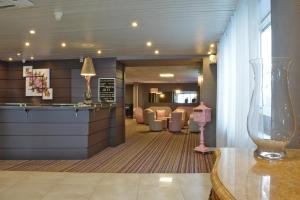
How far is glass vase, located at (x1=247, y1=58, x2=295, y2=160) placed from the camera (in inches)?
53.3

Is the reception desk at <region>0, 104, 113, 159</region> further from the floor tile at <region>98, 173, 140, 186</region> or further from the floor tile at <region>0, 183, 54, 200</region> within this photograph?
the floor tile at <region>0, 183, 54, 200</region>

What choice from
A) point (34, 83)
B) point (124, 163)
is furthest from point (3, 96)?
point (124, 163)

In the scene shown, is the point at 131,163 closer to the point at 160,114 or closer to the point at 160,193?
the point at 160,193

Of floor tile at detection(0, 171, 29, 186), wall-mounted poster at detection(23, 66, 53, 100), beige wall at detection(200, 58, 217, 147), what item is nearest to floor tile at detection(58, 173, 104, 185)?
floor tile at detection(0, 171, 29, 186)

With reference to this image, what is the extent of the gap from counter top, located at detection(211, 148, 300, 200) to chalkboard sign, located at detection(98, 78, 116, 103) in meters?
6.88

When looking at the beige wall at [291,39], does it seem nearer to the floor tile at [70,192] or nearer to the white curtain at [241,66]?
the white curtain at [241,66]

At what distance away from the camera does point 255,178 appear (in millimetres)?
1049

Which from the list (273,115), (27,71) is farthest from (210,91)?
(273,115)

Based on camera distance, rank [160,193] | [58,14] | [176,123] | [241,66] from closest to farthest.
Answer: [241,66] → [160,193] → [58,14] → [176,123]

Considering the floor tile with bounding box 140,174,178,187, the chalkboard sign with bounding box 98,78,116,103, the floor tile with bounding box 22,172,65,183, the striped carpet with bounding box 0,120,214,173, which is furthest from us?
the chalkboard sign with bounding box 98,78,116,103

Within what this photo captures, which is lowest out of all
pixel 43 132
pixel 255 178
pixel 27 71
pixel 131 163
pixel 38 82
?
pixel 131 163

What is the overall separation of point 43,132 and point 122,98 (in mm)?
3331

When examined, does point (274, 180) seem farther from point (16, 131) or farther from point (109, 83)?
point (109, 83)

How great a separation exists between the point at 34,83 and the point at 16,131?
10.7ft
